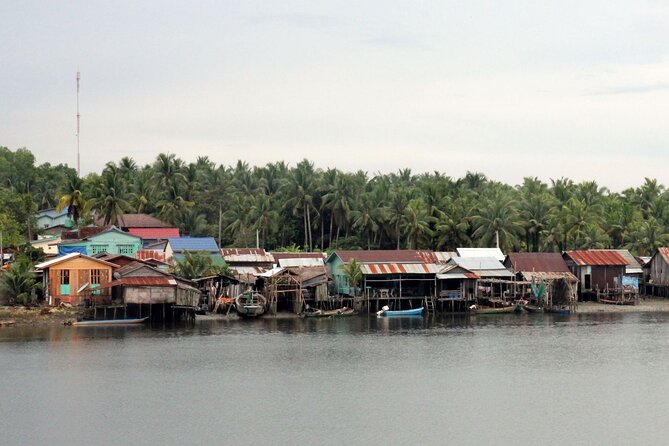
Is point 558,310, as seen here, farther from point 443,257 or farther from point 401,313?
point 401,313

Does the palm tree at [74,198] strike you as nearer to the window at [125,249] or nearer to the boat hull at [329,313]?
the window at [125,249]

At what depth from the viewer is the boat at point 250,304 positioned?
209 ft

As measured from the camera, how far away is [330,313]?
64.9 m

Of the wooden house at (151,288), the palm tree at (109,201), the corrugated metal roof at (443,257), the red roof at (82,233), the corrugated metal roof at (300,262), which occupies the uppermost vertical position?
the palm tree at (109,201)

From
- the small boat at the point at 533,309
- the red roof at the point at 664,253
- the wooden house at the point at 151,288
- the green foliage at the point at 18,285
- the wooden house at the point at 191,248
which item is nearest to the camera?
the wooden house at the point at 151,288

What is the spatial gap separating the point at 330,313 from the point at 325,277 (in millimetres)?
2898

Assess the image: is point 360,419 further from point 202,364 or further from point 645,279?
point 645,279

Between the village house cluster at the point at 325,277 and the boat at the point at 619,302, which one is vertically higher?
the village house cluster at the point at 325,277

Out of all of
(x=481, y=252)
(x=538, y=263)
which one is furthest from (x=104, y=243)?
(x=538, y=263)

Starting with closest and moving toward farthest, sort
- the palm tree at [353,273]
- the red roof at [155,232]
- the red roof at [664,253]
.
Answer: the palm tree at [353,273]
the red roof at [664,253]
the red roof at [155,232]

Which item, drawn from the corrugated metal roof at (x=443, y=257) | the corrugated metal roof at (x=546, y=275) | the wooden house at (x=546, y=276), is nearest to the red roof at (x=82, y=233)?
the corrugated metal roof at (x=443, y=257)

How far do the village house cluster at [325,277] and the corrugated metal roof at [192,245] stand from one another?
8cm

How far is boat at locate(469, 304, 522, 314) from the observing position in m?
67.8

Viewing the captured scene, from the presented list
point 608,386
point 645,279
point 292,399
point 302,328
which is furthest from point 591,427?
point 645,279
